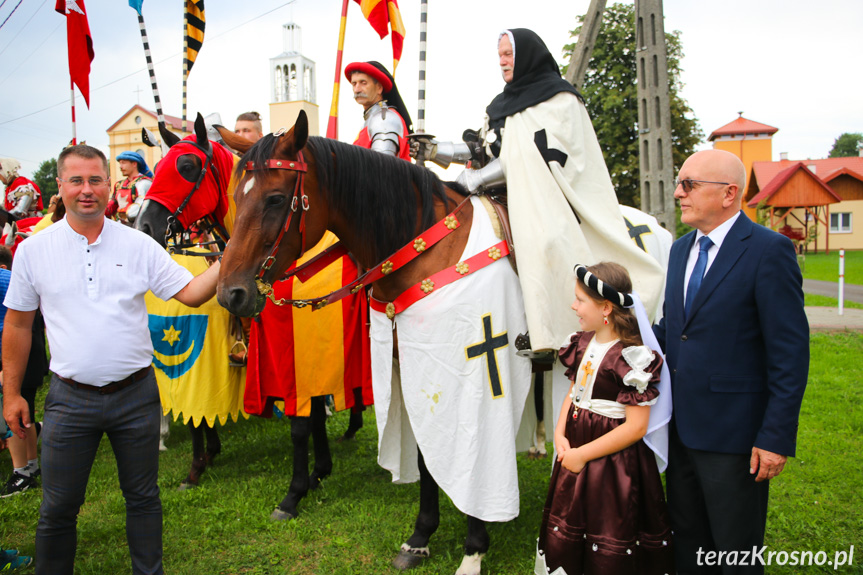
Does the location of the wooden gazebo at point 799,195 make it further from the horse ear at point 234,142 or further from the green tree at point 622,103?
the horse ear at point 234,142

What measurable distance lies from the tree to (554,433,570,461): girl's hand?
99.5 m

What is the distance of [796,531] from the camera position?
136 inches

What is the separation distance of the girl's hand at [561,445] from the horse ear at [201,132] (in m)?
2.79

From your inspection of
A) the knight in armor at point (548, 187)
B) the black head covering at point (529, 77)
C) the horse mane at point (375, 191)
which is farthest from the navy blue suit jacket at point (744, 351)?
the horse mane at point (375, 191)

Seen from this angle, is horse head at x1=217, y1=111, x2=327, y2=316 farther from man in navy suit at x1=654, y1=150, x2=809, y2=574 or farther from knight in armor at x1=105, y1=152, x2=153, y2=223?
knight in armor at x1=105, y1=152, x2=153, y2=223

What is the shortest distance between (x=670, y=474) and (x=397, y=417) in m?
1.58

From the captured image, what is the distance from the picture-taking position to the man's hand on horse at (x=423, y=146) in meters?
3.54

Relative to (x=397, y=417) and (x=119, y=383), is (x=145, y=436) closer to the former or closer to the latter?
(x=119, y=383)

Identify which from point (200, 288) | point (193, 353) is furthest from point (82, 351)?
point (193, 353)

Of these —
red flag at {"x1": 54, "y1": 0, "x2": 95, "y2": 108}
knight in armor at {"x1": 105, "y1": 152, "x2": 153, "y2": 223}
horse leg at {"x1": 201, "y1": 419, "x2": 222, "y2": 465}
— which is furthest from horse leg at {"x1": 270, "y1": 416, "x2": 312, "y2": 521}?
red flag at {"x1": 54, "y1": 0, "x2": 95, "y2": 108}

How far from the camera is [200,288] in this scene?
2852 millimetres

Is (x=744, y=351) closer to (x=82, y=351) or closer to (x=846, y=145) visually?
(x=82, y=351)

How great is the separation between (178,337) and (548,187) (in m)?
2.92

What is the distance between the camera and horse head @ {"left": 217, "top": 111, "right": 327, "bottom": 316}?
251cm
